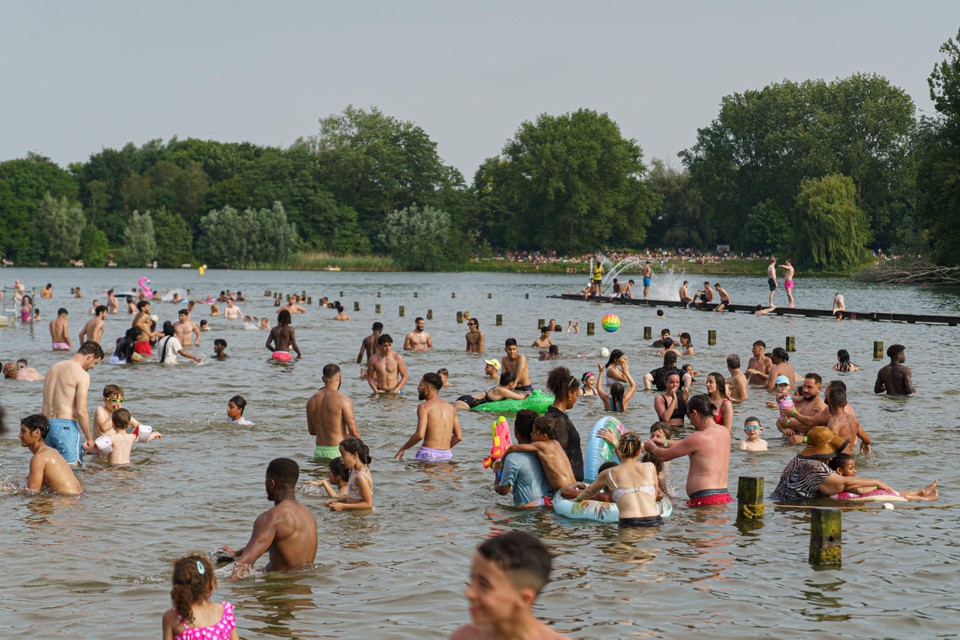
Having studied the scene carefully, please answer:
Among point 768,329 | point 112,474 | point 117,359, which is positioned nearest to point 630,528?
point 112,474

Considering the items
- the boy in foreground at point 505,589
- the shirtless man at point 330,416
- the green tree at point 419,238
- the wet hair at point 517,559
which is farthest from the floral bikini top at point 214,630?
the green tree at point 419,238

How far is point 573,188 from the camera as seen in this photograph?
122m

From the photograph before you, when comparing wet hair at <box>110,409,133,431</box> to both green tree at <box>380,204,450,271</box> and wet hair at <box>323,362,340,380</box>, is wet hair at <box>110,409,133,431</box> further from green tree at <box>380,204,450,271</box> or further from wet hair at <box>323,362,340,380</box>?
green tree at <box>380,204,450,271</box>

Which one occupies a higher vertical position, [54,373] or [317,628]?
[54,373]

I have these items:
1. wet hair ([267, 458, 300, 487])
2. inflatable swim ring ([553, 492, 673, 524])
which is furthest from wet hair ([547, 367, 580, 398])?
wet hair ([267, 458, 300, 487])

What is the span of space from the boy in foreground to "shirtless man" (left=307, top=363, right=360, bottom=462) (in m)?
9.88

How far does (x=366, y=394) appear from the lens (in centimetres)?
2238

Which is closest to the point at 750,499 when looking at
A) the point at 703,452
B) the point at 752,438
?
the point at 703,452

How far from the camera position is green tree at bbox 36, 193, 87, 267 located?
388ft

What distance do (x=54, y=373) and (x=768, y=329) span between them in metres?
30.2

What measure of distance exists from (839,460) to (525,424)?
12.5 feet

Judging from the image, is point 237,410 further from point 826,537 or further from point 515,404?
point 826,537

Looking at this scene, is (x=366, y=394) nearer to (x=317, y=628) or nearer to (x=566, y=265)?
(x=317, y=628)

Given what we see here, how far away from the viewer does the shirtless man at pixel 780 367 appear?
19.8 meters
